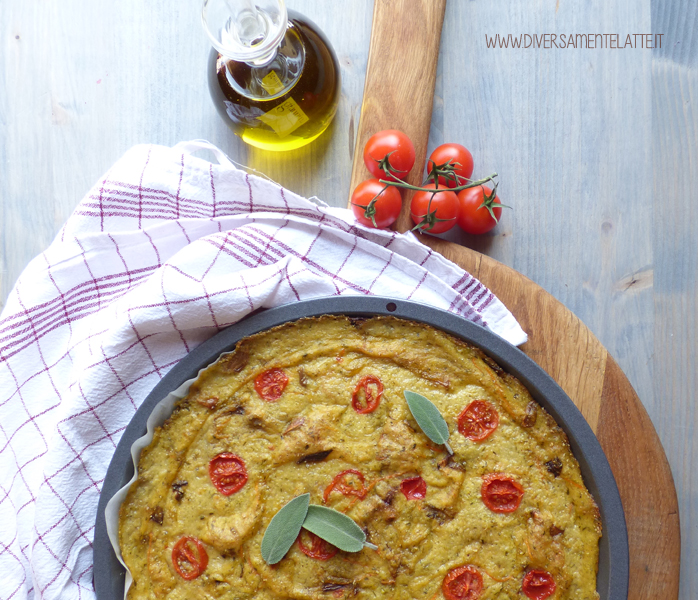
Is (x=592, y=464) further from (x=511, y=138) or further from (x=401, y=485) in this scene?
(x=511, y=138)

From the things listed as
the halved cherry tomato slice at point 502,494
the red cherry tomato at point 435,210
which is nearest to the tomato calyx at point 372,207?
the red cherry tomato at point 435,210

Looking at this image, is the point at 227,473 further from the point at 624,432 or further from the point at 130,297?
the point at 624,432

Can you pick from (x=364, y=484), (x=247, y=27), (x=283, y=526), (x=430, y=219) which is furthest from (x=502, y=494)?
(x=247, y=27)

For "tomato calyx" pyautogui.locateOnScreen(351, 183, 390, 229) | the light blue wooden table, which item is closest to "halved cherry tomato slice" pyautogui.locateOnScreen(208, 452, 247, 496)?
"tomato calyx" pyautogui.locateOnScreen(351, 183, 390, 229)

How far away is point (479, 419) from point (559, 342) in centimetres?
49

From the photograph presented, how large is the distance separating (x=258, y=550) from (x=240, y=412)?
1.60 ft

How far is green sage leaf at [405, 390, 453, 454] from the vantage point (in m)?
2.06

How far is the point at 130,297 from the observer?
223cm

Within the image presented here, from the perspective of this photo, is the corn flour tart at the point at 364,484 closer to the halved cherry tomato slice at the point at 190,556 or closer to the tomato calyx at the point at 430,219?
the halved cherry tomato slice at the point at 190,556

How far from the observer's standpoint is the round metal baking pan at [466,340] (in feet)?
6.67

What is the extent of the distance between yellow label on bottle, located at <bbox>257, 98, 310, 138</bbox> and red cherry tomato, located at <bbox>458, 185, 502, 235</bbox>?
2.38 ft

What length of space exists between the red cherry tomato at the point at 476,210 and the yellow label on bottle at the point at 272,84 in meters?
0.85

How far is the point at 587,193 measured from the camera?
8.58 feet

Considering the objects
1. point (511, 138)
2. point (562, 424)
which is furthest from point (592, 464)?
point (511, 138)
